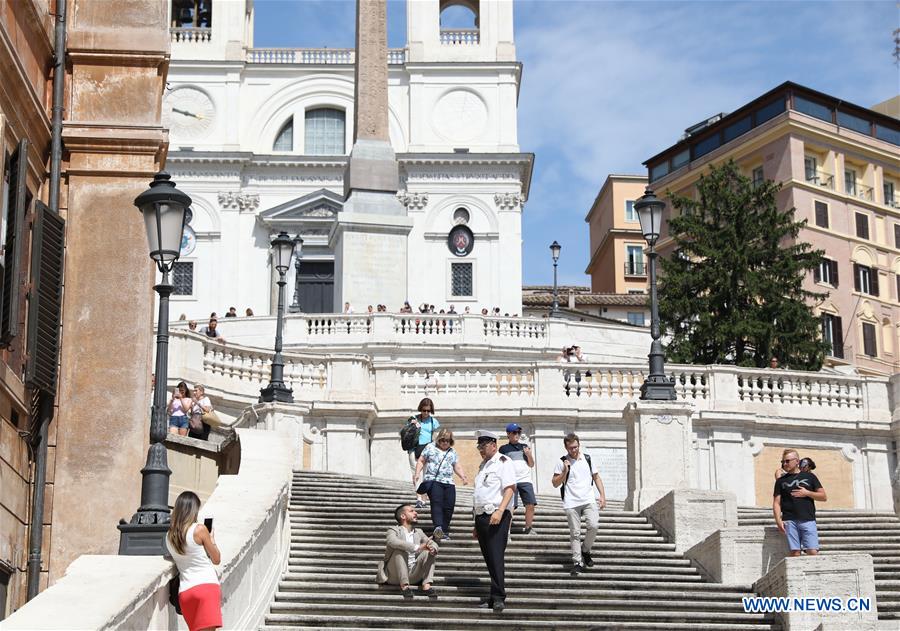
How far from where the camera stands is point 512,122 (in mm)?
71062

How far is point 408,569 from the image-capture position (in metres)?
15.5

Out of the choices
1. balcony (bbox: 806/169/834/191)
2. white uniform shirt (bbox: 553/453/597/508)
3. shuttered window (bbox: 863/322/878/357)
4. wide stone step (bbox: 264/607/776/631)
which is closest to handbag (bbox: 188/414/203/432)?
white uniform shirt (bbox: 553/453/597/508)

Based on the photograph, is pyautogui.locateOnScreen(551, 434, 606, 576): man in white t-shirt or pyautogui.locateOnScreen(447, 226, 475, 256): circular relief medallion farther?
pyautogui.locateOnScreen(447, 226, 475, 256): circular relief medallion

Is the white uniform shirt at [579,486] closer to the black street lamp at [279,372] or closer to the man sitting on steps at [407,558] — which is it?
the man sitting on steps at [407,558]

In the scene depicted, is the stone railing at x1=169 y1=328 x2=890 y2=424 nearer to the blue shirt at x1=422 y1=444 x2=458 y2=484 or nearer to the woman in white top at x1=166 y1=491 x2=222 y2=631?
the blue shirt at x1=422 y1=444 x2=458 y2=484

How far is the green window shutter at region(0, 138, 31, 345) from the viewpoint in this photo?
1485 cm

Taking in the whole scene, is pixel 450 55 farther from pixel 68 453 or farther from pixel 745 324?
pixel 68 453

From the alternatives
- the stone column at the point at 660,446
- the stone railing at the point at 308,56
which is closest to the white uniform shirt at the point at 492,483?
the stone column at the point at 660,446

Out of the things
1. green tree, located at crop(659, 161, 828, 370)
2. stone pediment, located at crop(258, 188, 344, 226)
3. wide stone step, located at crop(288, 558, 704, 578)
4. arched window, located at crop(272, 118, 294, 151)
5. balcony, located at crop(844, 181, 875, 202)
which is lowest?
wide stone step, located at crop(288, 558, 704, 578)

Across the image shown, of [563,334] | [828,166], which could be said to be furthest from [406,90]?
[563,334]

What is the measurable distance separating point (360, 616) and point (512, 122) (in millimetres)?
57603

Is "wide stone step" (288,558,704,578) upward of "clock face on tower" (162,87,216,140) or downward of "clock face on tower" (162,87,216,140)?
downward

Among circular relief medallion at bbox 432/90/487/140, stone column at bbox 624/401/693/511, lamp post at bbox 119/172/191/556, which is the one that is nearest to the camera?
lamp post at bbox 119/172/191/556

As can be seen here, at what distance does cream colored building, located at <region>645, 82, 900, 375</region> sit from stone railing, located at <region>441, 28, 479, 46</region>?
13.4m
